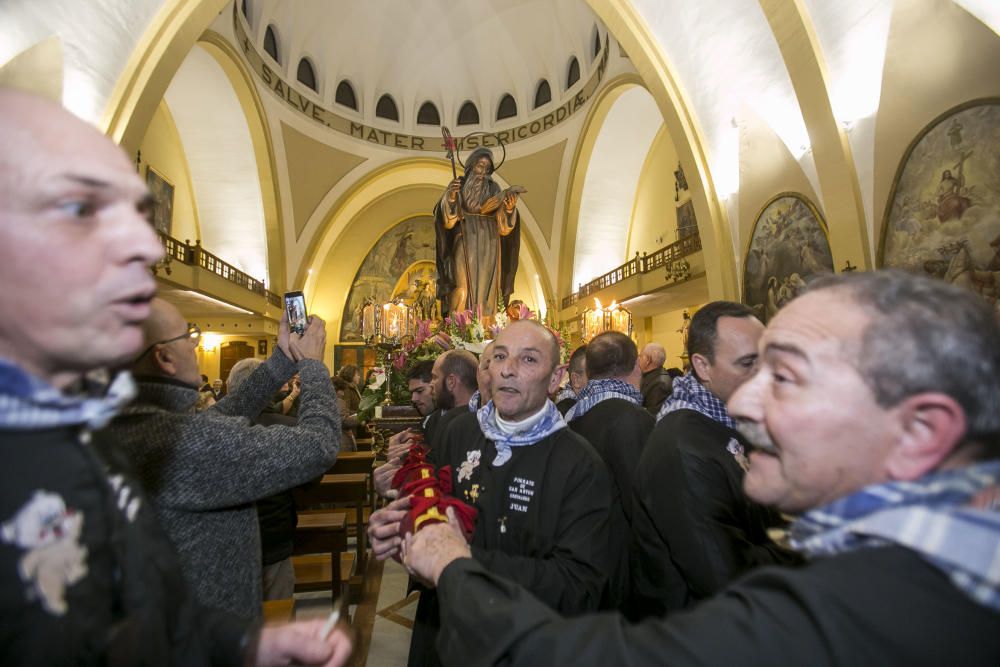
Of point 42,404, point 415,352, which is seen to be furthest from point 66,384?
point 415,352

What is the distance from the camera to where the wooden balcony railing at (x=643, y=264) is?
11.8 meters

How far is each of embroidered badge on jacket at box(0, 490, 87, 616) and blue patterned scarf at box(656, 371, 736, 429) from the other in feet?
6.07

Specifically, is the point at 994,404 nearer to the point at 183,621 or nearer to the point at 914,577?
the point at 914,577

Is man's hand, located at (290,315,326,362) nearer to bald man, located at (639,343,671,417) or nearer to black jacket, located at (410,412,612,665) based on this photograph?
black jacket, located at (410,412,612,665)

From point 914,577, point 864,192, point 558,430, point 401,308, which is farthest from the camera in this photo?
point 401,308

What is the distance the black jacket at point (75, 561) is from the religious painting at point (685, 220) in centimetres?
1443

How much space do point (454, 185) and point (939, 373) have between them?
9.25m

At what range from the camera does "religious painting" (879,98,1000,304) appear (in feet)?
15.3

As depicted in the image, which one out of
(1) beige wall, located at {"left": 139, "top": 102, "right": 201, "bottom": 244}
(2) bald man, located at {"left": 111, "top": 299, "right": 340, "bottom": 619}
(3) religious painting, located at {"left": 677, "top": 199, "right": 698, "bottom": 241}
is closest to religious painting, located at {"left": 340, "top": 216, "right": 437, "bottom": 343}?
(1) beige wall, located at {"left": 139, "top": 102, "right": 201, "bottom": 244}

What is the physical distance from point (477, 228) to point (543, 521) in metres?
8.05

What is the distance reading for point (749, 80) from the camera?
8.04 metres

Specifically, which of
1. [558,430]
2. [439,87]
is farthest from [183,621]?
[439,87]

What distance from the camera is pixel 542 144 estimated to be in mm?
19312

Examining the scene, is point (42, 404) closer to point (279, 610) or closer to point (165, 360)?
point (165, 360)
